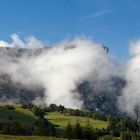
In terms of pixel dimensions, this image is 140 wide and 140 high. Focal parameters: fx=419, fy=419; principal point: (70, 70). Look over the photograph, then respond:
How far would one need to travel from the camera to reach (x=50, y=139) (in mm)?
100125

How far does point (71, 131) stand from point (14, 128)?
22170 mm

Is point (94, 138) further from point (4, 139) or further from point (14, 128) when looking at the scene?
point (4, 139)

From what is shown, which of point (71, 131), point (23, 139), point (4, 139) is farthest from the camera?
point (71, 131)

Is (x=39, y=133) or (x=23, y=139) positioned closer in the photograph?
(x=23, y=139)

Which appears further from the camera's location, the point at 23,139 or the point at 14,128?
the point at 14,128

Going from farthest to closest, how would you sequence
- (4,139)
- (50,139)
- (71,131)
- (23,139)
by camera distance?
1. (71,131)
2. (50,139)
3. (23,139)
4. (4,139)

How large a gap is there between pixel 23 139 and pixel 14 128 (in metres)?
73.7

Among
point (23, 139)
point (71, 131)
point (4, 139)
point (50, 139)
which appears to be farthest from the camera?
point (71, 131)

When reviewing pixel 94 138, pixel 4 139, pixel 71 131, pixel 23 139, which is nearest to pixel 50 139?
pixel 23 139

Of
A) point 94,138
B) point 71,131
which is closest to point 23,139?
point 71,131

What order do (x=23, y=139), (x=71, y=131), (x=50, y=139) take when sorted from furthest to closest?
(x=71, y=131), (x=50, y=139), (x=23, y=139)

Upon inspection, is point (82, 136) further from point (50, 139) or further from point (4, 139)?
point (4, 139)

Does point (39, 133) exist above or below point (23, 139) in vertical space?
above

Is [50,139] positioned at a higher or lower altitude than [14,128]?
lower
